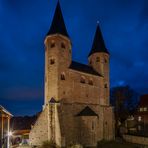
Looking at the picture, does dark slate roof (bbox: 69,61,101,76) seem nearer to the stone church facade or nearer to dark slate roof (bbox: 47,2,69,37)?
the stone church facade

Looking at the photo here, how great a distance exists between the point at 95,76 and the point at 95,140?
11.0 meters

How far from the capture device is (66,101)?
34.8m

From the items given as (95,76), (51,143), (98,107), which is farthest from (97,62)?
(51,143)

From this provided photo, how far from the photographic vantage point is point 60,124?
3234cm

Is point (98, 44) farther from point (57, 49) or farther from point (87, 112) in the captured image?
point (87, 112)

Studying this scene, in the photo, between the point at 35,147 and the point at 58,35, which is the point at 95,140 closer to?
the point at 35,147

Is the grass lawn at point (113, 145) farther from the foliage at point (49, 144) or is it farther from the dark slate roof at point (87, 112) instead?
the foliage at point (49, 144)

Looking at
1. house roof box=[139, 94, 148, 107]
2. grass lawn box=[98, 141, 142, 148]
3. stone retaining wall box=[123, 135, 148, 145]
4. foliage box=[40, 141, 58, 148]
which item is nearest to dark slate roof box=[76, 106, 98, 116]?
grass lawn box=[98, 141, 142, 148]

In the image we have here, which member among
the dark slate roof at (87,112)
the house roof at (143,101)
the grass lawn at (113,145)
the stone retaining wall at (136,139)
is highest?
the house roof at (143,101)

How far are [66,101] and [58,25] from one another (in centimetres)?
1225

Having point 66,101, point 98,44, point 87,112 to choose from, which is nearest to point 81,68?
point 66,101

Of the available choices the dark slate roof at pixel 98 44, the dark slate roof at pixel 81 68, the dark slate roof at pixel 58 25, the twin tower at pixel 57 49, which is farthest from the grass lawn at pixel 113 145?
the dark slate roof at pixel 58 25

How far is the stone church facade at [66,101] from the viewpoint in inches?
1300

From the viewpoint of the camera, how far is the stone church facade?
33031mm
